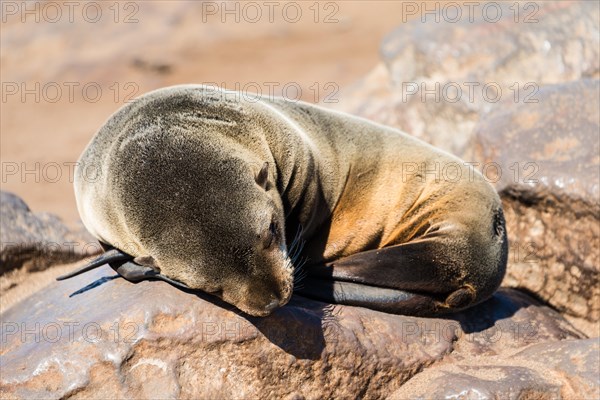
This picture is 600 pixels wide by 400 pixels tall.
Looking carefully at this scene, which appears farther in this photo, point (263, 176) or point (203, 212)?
point (263, 176)

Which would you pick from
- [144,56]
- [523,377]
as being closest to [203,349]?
[523,377]

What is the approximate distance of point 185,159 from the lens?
4.80 meters

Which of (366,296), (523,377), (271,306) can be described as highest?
(271,306)

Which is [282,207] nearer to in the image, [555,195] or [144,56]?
[555,195]

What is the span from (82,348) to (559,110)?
182 inches

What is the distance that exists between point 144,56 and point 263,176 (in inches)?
467

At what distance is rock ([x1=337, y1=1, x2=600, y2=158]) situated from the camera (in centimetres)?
939

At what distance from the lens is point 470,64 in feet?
32.7

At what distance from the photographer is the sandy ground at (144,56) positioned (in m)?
14.4

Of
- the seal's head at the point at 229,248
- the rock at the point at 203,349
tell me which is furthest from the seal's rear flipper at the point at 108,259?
the seal's head at the point at 229,248

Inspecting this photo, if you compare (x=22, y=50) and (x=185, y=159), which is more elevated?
(x=185, y=159)

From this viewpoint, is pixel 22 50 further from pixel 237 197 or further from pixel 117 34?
pixel 237 197

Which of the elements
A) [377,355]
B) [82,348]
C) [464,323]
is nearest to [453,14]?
[464,323]

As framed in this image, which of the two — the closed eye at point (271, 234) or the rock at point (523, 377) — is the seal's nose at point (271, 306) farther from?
the rock at point (523, 377)
